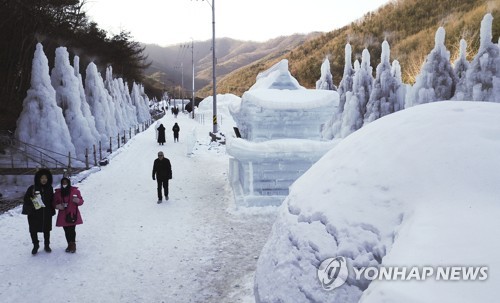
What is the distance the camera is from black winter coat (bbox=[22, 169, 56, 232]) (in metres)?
6.80

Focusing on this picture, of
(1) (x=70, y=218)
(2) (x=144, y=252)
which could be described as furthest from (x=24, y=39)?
(2) (x=144, y=252)

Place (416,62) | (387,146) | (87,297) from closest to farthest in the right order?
1. (387,146)
2. (87,297)
3. (416,62)

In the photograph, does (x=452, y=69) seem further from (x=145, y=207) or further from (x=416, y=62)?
(x=416, y=62)

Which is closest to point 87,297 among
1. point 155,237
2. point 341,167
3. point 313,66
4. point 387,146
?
point 155,237

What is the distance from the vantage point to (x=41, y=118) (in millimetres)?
16328

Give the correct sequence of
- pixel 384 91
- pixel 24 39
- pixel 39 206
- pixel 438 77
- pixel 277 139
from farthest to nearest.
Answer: pixel 384 91
pixel 438 77
pixel 24 39
pixel 277 139
pixel 39 206

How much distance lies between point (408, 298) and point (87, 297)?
16.4ft

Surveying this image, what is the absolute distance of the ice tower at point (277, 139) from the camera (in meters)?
10.5

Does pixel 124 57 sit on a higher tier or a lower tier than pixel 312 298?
higher

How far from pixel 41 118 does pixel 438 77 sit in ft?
75.7

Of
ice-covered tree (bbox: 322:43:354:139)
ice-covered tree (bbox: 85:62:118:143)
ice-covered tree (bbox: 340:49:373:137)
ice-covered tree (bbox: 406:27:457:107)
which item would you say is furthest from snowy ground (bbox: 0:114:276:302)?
ice-covered tree (bbox: 322:43:354:139)

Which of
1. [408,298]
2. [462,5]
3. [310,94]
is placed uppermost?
[462,5]

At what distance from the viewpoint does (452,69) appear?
78.5 feet

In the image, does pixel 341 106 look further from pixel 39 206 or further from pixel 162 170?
pixel 39 206
